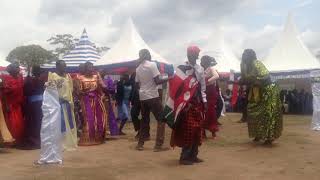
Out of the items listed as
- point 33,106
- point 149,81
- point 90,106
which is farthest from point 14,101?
point 149,81

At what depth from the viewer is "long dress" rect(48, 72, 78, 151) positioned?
7817mm

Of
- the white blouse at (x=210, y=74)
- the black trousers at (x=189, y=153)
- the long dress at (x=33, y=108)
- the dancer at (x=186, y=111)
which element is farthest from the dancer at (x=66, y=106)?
the white blouse at (x=210, y=74)

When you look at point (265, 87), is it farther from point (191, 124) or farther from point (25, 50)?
point (25, 50)

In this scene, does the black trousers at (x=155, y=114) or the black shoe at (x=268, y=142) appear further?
the black shoe at (x=268, y=142)

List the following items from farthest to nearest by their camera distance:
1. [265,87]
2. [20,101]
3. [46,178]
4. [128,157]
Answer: [20,101]
[265,87]
[128,157]
[46,178]

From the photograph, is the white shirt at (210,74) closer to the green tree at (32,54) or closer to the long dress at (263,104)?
the long dress at (263,104)

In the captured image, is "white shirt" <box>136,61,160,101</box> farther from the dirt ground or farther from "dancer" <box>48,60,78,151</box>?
"dancer" <box>48,60,78,151</box>

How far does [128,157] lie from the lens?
7.32m

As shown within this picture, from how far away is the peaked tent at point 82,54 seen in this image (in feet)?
62.9

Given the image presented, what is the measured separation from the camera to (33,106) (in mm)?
8648

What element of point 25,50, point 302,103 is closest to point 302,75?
point 302,103

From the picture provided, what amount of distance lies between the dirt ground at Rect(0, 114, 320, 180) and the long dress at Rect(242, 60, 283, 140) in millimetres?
283

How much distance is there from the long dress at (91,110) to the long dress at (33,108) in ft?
2.51

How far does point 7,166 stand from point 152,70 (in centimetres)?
271
